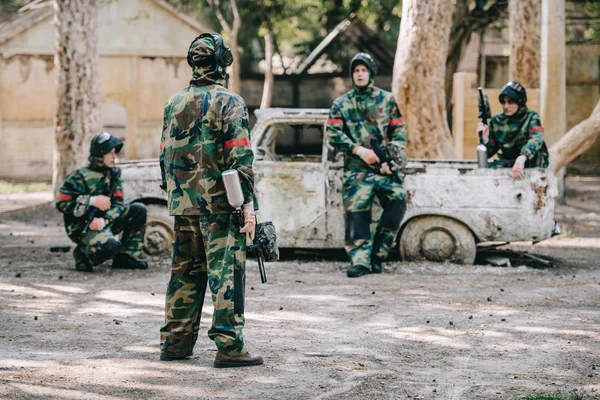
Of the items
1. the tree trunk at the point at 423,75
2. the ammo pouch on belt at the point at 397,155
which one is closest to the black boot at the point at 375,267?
the ammo pouch on belt at the point at 397,155

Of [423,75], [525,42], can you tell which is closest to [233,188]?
[423,75]

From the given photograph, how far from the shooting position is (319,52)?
95.8 feet

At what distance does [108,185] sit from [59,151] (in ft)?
23.3

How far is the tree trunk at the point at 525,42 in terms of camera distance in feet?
55.9

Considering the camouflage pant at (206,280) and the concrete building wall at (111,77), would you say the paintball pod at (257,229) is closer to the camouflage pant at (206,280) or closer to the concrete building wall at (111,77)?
the camouflage pant at (206,280)

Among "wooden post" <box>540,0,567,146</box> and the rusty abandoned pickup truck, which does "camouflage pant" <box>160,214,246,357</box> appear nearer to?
the rusty abandoned pickup truck

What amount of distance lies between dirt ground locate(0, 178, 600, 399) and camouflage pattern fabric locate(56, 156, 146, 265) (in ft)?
1.02

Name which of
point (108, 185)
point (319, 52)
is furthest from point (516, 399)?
point (319, 52)

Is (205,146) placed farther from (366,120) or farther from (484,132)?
(484,132)

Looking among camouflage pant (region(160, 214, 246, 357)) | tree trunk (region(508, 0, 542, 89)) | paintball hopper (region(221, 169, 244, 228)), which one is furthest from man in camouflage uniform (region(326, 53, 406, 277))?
tree trunk (region(508, 0, 542, 89))

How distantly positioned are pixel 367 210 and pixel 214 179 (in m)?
4.25

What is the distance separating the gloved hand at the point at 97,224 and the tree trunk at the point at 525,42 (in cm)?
913

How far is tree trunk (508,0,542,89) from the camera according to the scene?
55.9 feet

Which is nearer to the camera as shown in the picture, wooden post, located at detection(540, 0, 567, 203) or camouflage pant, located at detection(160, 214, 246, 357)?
camouflage pant, located at detection(160, 214, 246, 357)
